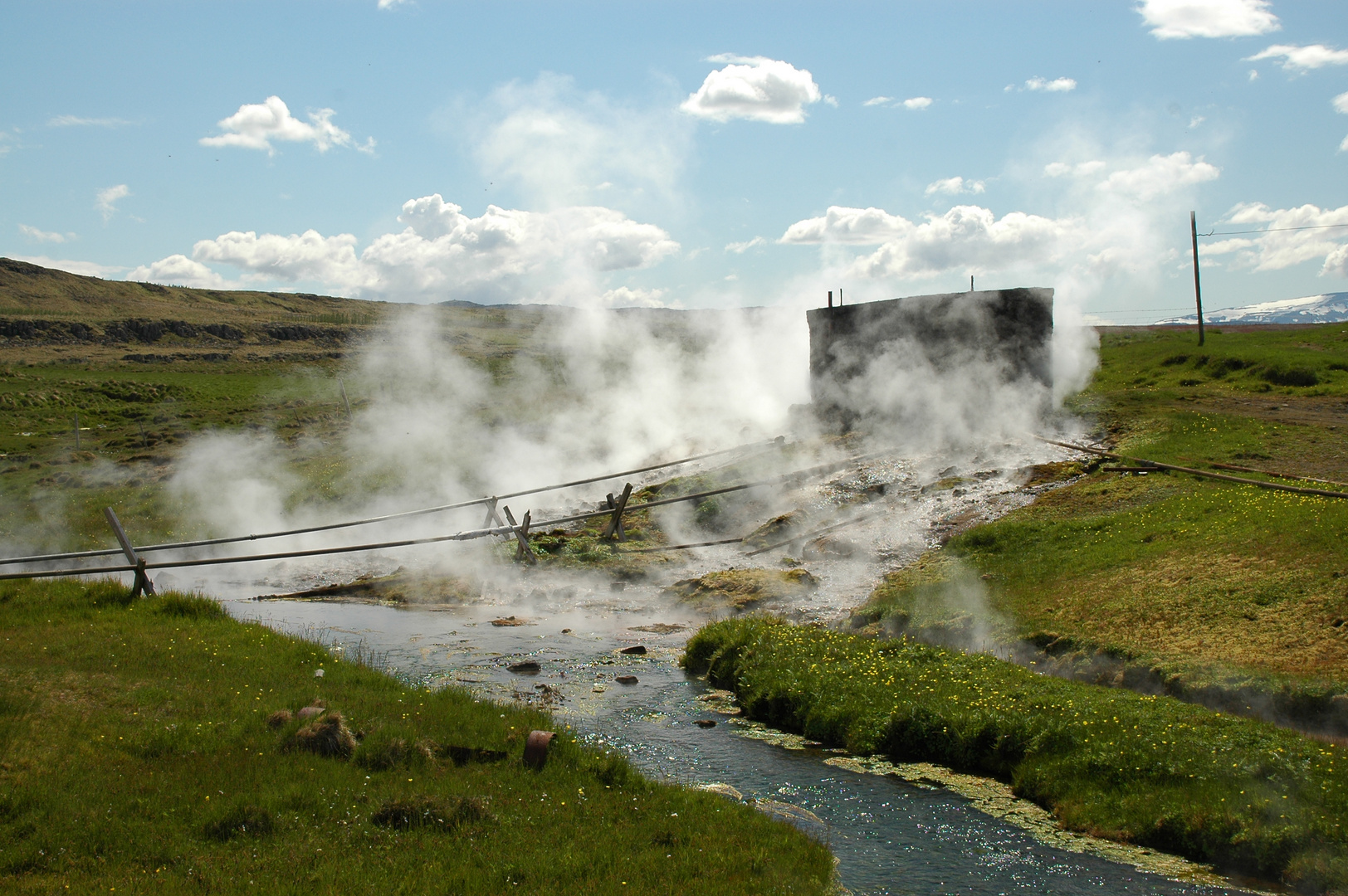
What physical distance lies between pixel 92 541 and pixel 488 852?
28613 millimetres

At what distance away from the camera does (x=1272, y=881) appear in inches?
330

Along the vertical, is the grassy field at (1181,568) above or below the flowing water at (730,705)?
above

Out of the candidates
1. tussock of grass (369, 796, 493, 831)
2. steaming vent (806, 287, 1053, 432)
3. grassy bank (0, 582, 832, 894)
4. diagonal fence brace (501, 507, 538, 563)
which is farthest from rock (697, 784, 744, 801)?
steaming vent (806, 287, 1053, 432)

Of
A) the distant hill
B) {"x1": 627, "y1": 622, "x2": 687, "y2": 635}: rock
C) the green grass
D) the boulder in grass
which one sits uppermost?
the distant hill

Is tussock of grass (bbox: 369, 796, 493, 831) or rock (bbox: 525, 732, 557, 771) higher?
tussock of grass (bbox: 369, 796, 493, 831)

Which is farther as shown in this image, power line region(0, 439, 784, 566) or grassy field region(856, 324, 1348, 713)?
power line region(0, 439, 784, 566)

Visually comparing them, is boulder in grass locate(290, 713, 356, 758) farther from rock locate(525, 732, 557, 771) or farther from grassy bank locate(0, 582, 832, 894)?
rock locate(525, 732, 557, 771)

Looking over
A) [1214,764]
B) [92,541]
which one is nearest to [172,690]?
[1214,764]

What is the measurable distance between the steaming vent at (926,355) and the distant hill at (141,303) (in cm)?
9470

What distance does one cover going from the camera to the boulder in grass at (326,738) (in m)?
9.61

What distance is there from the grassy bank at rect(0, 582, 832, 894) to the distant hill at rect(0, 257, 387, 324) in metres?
104

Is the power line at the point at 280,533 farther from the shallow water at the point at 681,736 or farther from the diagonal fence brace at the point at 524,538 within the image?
the shallow water at the point at 681,736

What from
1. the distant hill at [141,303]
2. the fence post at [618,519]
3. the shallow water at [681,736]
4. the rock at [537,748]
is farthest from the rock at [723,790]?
the distant hill at [141,303]

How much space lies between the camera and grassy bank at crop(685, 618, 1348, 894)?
342 inches
